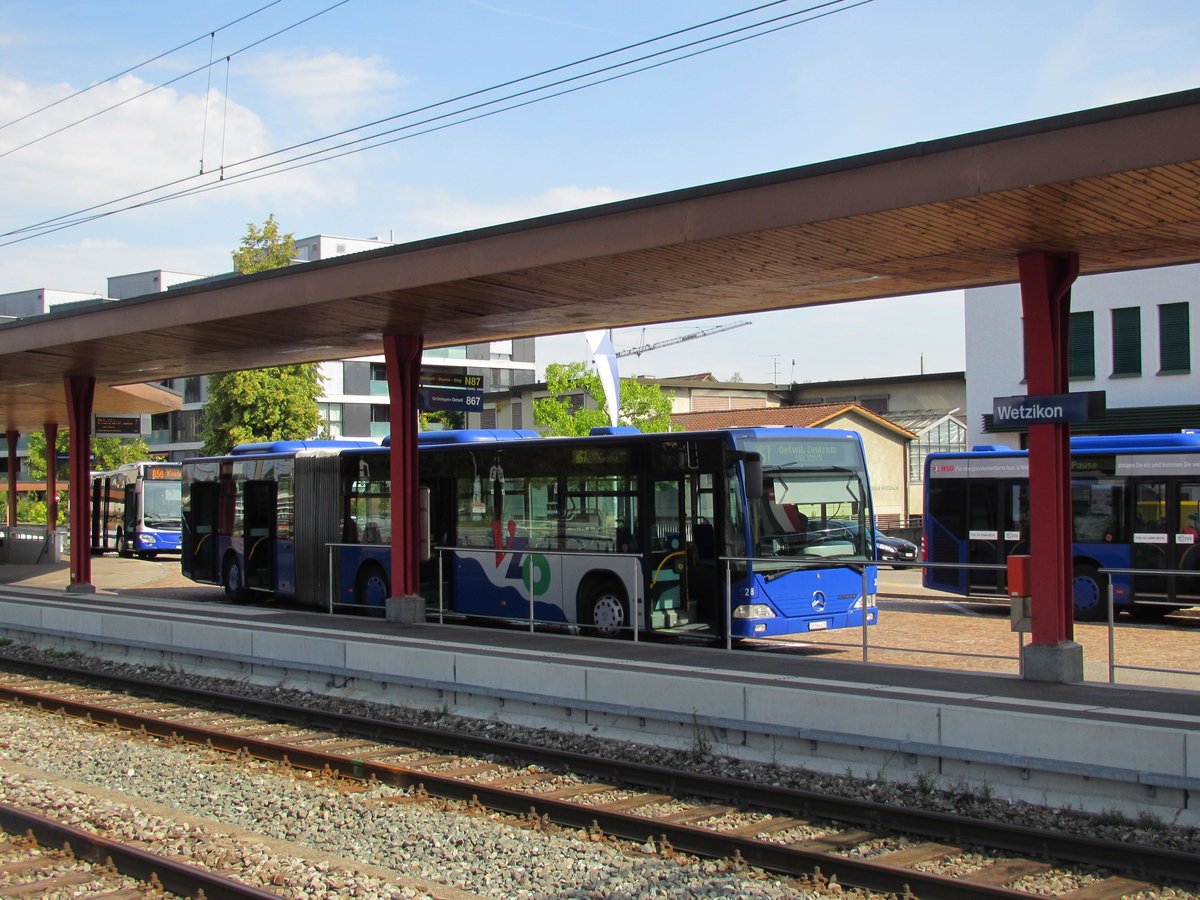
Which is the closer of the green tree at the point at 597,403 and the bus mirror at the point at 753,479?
the bus mirror at the point at 753,479

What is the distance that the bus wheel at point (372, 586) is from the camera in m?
18.8

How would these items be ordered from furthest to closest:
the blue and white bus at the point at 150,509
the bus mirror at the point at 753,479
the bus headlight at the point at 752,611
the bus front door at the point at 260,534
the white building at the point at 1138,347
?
the blue and white bus at the point at 150,509 < the white building at the point at 1138,347 < the bus front door at the point at 260,534 < the bus mirror at the point at 753,479 < the bus headlight at the point at 752,611

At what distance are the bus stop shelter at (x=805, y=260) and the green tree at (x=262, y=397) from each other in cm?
2449

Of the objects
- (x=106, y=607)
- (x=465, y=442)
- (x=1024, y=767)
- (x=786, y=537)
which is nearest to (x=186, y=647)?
(x=106, y=607)

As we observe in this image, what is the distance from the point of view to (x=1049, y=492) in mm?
10125

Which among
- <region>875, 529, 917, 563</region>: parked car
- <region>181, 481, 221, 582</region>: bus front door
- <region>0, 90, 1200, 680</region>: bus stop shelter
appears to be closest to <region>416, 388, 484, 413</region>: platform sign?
<region>0, 90, 1200, 680</region>: bus stop shelter

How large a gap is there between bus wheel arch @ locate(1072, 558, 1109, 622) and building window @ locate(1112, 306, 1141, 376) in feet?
48.1

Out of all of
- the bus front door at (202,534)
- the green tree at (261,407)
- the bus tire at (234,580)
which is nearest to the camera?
the bus tire at (234,580)

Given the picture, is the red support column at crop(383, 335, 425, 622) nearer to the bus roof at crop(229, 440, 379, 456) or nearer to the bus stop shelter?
the bus stop shelter

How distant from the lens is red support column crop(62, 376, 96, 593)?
21.9 metres

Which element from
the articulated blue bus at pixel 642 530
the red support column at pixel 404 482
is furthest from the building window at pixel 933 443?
the red support column at pixel 404 482

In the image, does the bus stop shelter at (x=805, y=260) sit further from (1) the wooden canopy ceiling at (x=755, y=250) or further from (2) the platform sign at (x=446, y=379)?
(2) the platform sign at (x=446, y=379)

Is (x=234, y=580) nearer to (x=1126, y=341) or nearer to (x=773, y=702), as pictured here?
(x=773, y=702)

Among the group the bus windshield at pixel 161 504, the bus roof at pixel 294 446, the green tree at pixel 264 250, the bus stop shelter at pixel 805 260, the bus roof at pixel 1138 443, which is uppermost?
the green tree at pixel 264 250
